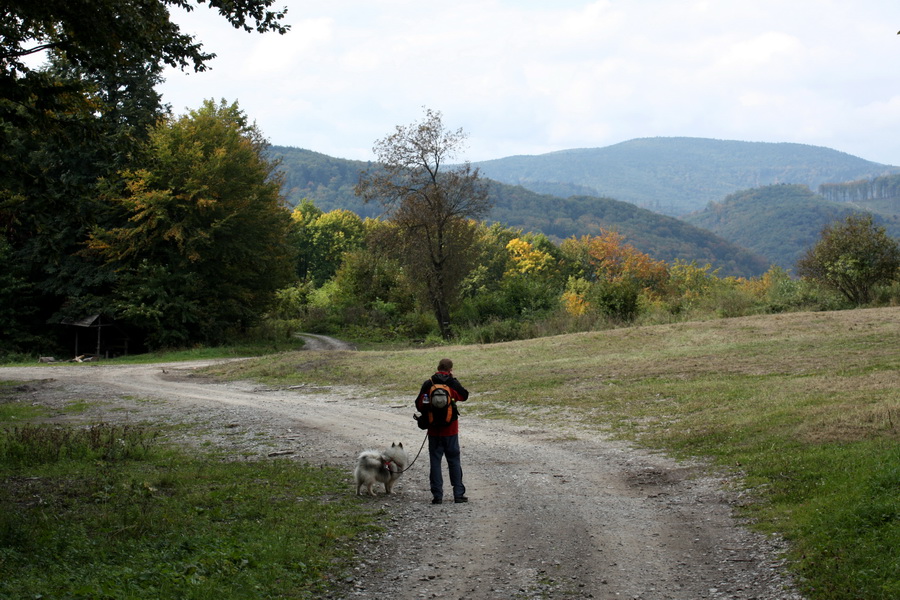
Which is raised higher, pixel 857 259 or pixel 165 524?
pixel 857 259

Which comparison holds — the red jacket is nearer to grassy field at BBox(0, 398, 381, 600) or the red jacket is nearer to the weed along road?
the weed along road

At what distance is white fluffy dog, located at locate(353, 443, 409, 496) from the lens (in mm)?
10109

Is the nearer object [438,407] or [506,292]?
[438,407]

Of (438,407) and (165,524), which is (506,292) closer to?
(438,407)

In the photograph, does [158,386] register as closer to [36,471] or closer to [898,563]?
[36,471]

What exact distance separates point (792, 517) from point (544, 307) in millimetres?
42178

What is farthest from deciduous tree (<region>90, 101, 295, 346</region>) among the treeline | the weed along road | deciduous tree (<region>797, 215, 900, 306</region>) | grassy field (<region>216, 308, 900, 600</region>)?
deciduous tree (<region>797, 215, 900, 306</region>)

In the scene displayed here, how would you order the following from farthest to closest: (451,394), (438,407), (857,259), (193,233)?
(193,233) < (857,259) < (451,394) < (438,407)

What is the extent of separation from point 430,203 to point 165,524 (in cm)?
3741

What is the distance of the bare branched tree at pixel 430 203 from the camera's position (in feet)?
144

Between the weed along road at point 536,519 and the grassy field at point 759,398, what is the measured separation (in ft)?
1.92

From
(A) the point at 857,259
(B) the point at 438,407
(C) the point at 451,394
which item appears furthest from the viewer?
(A) the point at 857,259

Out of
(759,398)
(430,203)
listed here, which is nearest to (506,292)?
(430,203)

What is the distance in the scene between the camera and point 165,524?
26.0ft
